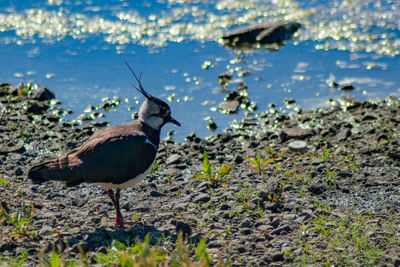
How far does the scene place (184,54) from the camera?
11.4 meters

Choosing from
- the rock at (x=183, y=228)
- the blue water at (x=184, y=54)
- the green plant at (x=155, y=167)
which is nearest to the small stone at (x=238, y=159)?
the green plant at (x=155, y=167)

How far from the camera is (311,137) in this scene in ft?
26.1

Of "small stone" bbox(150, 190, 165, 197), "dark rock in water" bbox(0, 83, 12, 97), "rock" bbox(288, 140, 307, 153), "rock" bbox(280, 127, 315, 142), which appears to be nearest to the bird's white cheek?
"small stone" bbox(150, 190, 165, 197)

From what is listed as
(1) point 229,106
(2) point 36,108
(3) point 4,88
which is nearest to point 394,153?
(1) point 229,106

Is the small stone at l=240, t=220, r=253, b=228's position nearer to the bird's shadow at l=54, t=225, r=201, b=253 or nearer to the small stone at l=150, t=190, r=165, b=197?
the bird's shadow at l=54, t=225, r=201, b=253

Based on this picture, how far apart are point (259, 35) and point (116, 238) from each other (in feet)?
24.3

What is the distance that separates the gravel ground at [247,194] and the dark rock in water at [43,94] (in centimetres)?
25

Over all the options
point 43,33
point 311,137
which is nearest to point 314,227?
point 311,137

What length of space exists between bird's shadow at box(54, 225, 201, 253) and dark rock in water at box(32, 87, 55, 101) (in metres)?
4.62

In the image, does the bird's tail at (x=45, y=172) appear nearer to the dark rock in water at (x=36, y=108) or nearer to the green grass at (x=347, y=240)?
the green grass at (x=347, y=240)

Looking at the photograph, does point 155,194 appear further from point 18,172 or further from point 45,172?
point 18,172

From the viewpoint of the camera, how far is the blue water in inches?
376

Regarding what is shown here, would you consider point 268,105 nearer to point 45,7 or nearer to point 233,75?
point 233,75

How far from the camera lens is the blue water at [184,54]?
955 cm
